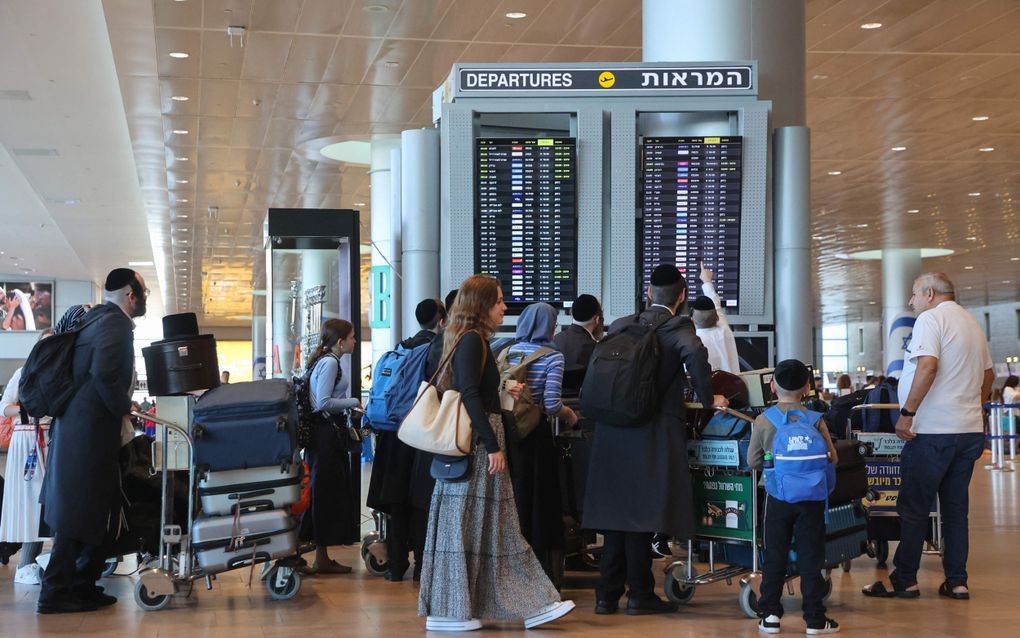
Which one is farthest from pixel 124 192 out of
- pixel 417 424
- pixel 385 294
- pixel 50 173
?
pixel 417 424

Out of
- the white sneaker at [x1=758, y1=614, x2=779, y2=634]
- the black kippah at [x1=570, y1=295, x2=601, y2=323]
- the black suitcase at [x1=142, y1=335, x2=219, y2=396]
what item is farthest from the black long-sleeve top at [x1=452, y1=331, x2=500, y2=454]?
the black suitcase at [x1=142, y1=335, x2=219, y2=396]

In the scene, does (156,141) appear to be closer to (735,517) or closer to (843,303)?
(735,517)

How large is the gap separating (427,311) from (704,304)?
1539mm

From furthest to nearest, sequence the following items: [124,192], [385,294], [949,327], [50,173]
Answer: [124,192] → [50,173] → [385,294] → [949,327]

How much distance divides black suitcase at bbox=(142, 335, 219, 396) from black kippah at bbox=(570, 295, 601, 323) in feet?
6.06

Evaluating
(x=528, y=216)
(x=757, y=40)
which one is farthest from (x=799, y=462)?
(x=757, y=40)

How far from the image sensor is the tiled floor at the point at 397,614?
5.03 m

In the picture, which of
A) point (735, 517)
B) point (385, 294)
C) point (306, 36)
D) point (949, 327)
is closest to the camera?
point (735, 517)

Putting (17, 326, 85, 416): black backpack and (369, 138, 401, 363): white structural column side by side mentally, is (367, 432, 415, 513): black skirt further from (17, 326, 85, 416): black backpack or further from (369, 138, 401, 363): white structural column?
(369, 138, 401, 363): white structural column

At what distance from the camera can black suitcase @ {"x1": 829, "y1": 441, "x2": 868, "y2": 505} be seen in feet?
17.9

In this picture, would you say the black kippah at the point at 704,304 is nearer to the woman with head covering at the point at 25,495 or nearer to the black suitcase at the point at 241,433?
the black suitcase at the point at 241,433

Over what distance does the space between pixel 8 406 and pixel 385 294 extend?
267cm

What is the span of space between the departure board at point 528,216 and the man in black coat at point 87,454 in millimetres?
2236

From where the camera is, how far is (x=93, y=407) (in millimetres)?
5668
